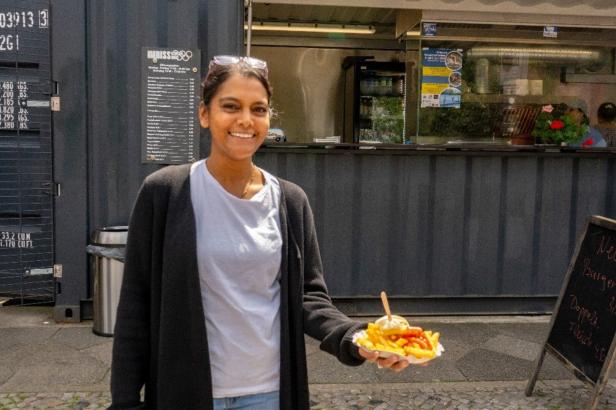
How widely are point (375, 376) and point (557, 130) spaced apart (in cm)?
328

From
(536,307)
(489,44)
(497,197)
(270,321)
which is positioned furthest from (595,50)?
(270,321)

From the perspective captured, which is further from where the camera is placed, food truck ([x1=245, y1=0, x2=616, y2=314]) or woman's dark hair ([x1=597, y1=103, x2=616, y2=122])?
woman's dark hair ([x1=597, y1=103, x2=616, y2=122])

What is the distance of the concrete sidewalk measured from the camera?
14.2 feet

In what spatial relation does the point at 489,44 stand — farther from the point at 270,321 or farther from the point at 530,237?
the point at 270,321

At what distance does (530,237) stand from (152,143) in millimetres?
3719

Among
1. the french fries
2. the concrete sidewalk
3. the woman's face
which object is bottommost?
the concrete sidewalk

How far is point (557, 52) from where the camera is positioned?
23.9 feet

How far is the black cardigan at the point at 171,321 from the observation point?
1.95m

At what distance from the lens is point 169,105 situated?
585 cm

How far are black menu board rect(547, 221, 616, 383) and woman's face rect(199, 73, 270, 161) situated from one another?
2949 mm

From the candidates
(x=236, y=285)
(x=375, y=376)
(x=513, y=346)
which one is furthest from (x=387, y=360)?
(x=513, y=346)

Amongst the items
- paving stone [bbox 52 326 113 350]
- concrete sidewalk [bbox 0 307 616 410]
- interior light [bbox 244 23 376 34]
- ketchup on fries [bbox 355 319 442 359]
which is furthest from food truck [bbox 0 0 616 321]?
ketchup on fries [bbox 355 319 442 359]

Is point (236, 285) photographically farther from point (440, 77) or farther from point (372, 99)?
point (372, 99)

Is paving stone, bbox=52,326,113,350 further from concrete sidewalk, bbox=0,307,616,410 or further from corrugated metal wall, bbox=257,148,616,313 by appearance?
corrugated metal wall, bbox=257,148,616,313
